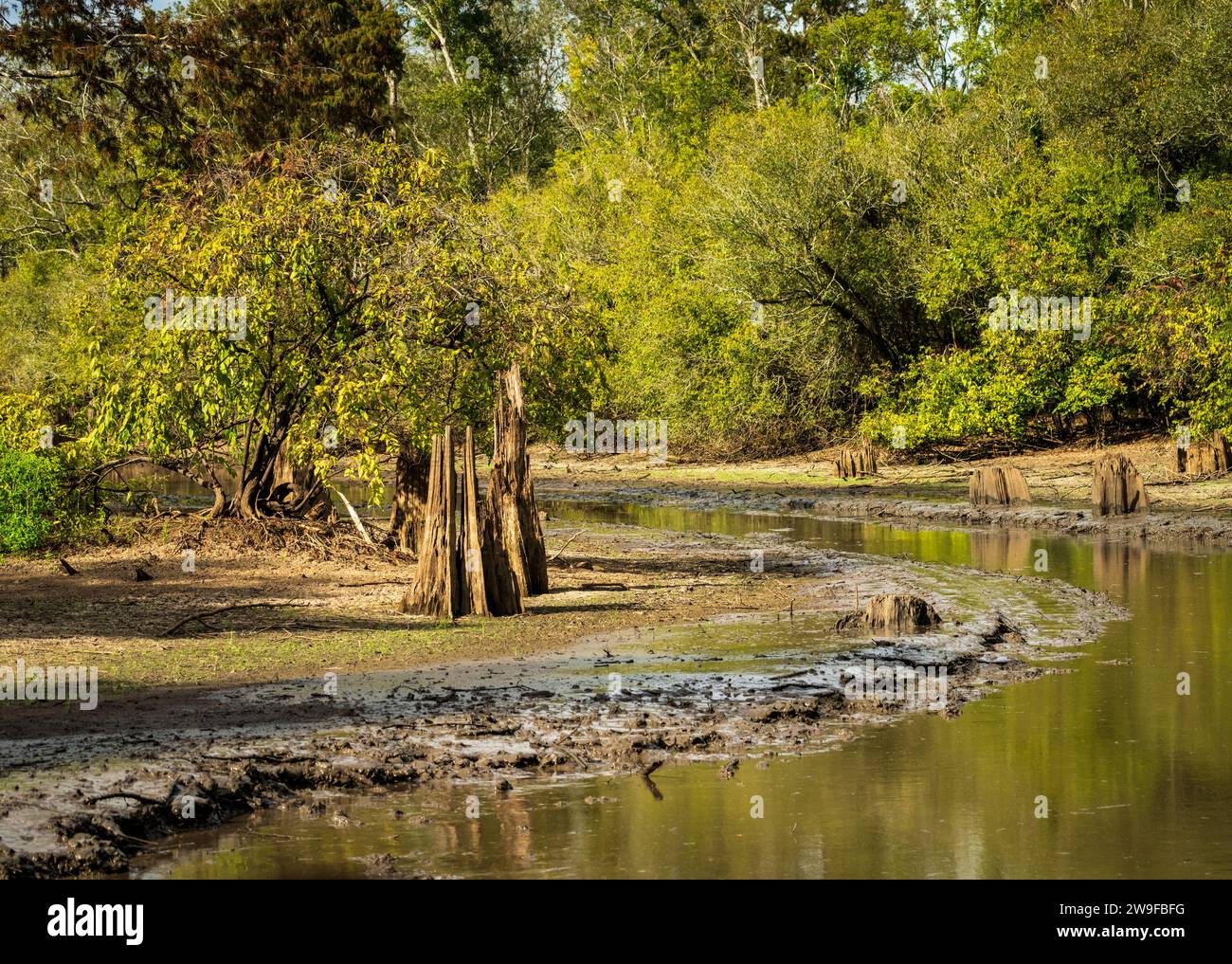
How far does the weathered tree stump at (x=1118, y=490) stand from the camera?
25.8 m

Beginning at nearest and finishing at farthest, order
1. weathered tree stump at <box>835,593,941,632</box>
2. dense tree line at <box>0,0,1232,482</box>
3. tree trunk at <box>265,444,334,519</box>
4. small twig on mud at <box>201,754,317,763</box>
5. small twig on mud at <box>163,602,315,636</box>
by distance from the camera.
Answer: small twig on mud at <box>201,754,317,763</box> → small twig on mud at <box>163,602,315,636</box> → weathered tree stump at <box>835,593,941,632</box> → dense tree line at <box>0,0,1232,482</box> → tree trunk at <box>265,444,334,519</box>

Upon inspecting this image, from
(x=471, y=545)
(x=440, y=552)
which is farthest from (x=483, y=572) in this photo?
(x=440, y=552)

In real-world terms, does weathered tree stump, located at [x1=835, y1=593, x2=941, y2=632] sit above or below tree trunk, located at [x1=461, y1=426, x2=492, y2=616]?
below

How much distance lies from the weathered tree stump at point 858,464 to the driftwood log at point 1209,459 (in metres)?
7.61

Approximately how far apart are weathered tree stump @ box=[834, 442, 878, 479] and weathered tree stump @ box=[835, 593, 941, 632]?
19.8 meters

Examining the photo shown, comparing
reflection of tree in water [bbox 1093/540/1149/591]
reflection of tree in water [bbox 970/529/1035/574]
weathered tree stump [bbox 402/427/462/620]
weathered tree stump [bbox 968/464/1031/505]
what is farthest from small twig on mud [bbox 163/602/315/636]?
weathered tree stump [bbox 968/464/1031/505]

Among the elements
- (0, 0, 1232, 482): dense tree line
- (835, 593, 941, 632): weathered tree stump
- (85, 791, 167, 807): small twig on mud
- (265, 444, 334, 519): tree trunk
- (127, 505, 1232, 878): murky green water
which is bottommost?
(127, 505, 1232, 878): murky green water

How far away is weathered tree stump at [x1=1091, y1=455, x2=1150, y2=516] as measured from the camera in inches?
1015

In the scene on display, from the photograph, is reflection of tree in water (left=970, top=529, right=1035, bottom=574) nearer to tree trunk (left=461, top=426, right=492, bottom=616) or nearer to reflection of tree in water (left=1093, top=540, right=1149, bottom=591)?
reflection of tree in water (left=1093, top=540, right=1149, bottom=591)

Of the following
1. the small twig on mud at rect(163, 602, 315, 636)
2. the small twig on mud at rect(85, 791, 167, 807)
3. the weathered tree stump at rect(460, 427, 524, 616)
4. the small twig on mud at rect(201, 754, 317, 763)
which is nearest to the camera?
the small twig on mud at rect(85, 791, 167, 807)

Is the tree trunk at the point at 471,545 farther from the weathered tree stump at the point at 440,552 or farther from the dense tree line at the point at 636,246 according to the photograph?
the dense tree line at the point at 636,246

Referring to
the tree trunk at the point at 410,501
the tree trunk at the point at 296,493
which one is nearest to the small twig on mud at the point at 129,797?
the tree trunk at the point at 410,501
